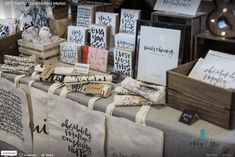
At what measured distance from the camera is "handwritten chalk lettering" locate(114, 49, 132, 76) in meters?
1.76

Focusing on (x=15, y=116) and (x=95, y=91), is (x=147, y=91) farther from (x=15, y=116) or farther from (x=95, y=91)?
(x=15, y=116)

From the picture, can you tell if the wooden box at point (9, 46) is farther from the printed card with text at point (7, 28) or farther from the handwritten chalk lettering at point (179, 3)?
the handwritten chalk lettering at point (179, 3)

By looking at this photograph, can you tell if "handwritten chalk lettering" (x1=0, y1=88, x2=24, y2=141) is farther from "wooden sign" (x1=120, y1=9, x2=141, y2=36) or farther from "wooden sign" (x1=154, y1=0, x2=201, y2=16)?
"wooden sign" (x1=154, y1=0, x2=201, y2=16)

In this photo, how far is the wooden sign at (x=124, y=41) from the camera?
180 centimetres

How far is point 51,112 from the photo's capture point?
5.49ft

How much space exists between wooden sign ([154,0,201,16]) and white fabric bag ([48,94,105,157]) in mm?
716

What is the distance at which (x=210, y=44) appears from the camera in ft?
5.61

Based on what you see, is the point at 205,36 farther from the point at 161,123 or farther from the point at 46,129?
the point at 46,129

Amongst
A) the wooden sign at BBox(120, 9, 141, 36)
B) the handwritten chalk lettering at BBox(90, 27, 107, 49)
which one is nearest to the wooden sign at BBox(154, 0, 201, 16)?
the wooden sign at BBox(120, 9, 141, 36)

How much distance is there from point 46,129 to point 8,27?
85cm

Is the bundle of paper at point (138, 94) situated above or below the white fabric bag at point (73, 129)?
above

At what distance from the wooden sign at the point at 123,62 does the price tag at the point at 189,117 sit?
525mm

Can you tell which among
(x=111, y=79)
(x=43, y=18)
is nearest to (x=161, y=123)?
(x=111, y=79)

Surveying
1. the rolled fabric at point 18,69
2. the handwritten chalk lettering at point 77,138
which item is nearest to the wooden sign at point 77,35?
the rolled fabric at point 18,69
